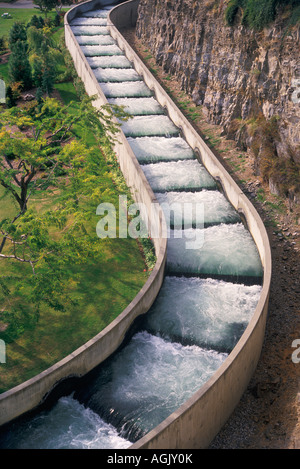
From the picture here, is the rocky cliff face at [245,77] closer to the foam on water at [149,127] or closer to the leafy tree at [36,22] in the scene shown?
the foam on water at [149,127]

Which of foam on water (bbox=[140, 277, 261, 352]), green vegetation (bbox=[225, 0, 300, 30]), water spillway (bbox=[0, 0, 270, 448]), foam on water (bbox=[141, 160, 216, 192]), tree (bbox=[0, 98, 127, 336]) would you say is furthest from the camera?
foam on water (bbox=[141, 160, 216, 192])

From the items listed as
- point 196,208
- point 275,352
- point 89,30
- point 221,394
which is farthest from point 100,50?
point 221,394

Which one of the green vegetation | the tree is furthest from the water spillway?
the green vegetation

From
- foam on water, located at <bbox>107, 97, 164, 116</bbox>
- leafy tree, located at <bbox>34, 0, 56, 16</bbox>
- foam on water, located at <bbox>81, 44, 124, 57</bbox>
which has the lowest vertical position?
foam on water, located at <bbox>107, 97, 164, 116</bbox>

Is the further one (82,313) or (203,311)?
(82,313)

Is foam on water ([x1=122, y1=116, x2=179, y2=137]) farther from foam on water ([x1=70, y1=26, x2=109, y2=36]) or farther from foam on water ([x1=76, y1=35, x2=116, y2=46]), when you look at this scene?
foam on water ([x1=70, y1=26, x2=109, y2=36])

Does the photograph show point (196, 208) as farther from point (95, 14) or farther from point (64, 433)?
point (95, 14)

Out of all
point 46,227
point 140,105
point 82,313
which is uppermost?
point 140,105
